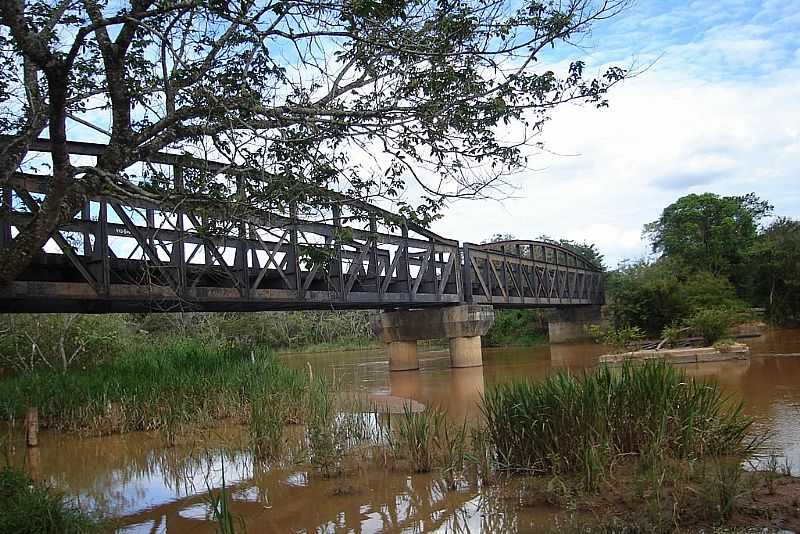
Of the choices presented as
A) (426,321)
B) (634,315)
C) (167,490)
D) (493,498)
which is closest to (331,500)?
(493,498)

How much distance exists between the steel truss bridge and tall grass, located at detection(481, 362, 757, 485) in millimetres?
2560

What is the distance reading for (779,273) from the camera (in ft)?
139

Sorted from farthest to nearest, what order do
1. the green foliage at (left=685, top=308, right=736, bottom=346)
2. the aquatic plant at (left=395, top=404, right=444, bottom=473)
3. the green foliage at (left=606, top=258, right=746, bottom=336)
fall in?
the green foliage at (left=606, top=258, right=746, bottom=336)
the green foliage at (left=685, top=308, right=736, bottom=346)
the aquatic plant at (left=395, top=404, right=444, bottom=473)

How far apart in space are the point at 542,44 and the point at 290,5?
3.10 m

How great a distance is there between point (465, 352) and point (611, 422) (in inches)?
883

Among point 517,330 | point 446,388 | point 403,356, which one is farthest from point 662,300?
point 517,330

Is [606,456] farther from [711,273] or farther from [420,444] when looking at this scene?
[711,273]

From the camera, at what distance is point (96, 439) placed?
1334 cm

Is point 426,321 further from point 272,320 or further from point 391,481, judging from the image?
point 272,320

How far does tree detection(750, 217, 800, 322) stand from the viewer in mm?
41438

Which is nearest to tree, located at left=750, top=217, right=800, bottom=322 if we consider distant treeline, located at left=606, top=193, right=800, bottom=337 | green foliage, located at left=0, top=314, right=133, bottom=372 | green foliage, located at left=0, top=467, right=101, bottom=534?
distant treeline, located at left=606, top=193, right=800, bottom=337

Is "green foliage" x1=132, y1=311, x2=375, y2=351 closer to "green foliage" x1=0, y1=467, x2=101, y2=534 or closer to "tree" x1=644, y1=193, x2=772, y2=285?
"tree" x1=644, y1=193, x2=772, y2=285

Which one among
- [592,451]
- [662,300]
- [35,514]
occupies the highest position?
[662,300]

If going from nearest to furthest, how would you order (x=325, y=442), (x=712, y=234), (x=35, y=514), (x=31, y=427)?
(x=35, y=514), (x=325, y=442), (x=31, y=427), (x=712, y=234)
